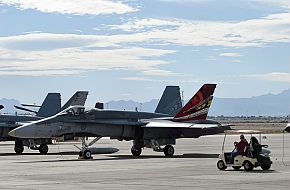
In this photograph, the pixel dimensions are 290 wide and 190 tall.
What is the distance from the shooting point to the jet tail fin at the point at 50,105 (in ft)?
186

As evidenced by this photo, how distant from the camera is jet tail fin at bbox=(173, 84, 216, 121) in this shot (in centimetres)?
3769

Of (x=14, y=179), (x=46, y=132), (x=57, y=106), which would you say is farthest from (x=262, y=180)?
(x=57, y=106)

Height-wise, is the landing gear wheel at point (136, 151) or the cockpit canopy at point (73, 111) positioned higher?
the cockpit canopy at point (73, 111)

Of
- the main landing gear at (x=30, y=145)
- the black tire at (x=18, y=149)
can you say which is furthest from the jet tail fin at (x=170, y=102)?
the black tire at (x=18, y=149)

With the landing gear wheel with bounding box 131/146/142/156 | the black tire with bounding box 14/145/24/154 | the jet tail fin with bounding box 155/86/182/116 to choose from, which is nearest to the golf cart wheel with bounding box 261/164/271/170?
the landing gear wheel with bounding box 131/146/142/156

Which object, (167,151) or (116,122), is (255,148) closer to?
(167,151)

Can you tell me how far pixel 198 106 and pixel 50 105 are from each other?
73.4 ft

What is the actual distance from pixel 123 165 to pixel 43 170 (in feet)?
13.3

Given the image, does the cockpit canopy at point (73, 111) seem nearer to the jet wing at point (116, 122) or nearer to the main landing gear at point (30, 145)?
the jet wing at point (116, 122)

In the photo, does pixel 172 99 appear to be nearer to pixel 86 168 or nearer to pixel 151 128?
pixel 151 128

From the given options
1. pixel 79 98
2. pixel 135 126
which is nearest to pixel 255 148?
pixel 135 126

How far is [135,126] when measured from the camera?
36.6 metres

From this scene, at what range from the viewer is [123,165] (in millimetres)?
27312

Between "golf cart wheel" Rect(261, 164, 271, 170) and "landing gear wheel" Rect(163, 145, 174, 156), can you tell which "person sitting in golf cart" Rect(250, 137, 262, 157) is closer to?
"golf cart wheel" Rect(261, 164, 271, 170)
